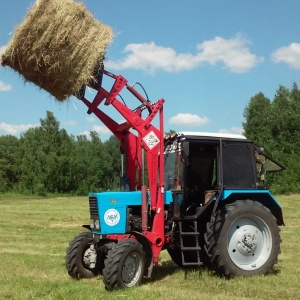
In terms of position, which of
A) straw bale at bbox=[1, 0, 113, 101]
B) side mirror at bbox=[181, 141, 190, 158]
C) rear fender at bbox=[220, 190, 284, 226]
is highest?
straw bale at bbox=[1, 0, 113, 101]

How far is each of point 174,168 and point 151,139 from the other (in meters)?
0.79

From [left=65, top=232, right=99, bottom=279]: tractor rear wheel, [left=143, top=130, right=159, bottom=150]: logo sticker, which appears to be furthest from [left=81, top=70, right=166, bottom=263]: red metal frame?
[left=65, top=232, right=99, bottom=279]: tractor rear wheel

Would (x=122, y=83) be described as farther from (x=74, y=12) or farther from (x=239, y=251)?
(x=239, y=251)

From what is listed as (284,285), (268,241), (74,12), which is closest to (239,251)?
(268,241)

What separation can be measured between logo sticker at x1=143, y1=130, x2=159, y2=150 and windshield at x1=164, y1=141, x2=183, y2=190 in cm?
61

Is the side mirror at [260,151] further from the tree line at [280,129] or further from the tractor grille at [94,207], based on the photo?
the tree line at [280,129]

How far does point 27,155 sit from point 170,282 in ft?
182

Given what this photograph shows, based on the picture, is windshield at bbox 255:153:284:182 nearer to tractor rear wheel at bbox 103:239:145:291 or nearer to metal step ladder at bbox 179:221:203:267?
metal step ladder at bbox 179:221:203:267

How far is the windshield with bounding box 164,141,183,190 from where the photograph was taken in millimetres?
8586

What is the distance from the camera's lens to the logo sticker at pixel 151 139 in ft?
26.7

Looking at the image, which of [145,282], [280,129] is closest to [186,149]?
[145,282]

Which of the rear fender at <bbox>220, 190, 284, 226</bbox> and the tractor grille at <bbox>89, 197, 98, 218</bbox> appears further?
the rear fender at <bbox>220, 190, 284, 226</bbox>

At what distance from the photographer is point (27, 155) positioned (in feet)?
202

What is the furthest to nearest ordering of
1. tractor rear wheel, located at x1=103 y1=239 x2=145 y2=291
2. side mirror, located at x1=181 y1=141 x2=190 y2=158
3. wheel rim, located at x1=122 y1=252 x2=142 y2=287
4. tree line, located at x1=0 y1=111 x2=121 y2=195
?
tree line, located at x1=0 y1=111 x2=121 y2=195
side mirror, located at x1=181 y1=141 x2=190 y2=158
wheel rim, located at x1=122 y1=252 x2=142 y2=287
tractor rear wheel, located at x1=103 y1=239 x2=145 y2=291
